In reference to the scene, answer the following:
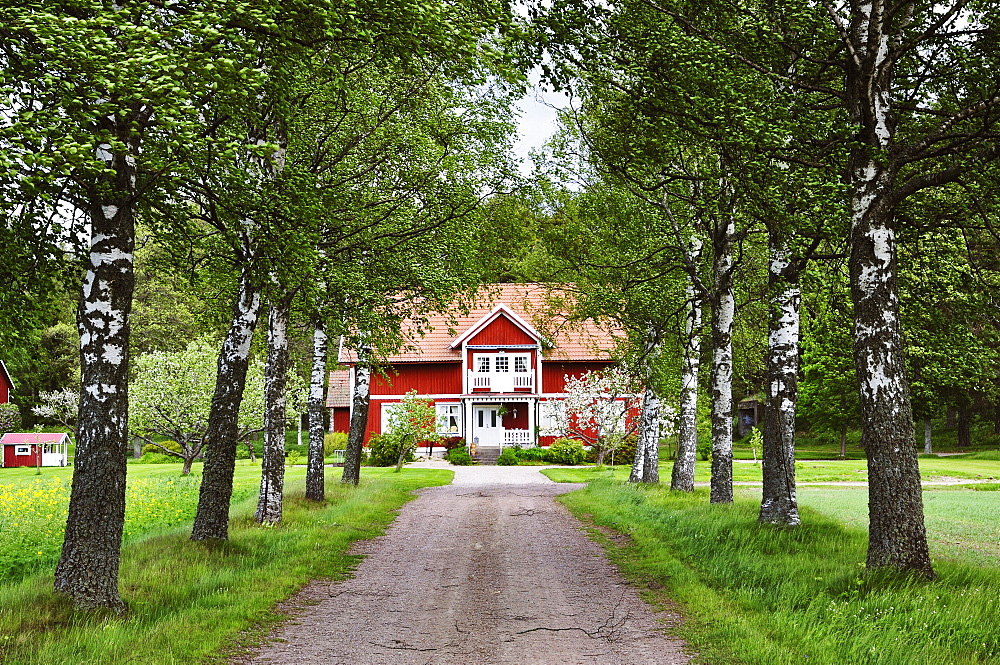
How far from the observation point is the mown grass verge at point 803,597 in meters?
6.58

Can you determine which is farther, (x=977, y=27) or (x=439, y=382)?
(x=439, y=382)

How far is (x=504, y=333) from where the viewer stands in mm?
50281

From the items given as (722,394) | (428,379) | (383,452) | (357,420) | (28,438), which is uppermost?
(428,379)

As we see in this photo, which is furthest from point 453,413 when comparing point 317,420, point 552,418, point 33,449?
point 317,420

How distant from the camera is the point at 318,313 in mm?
12016

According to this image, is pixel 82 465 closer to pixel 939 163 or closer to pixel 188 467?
pixel 939 163

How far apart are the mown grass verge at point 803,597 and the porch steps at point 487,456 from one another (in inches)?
1213

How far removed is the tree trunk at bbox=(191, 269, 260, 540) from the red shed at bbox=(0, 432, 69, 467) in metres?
40.0

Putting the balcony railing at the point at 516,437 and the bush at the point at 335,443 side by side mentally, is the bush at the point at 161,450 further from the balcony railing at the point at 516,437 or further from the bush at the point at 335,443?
the balcony railing at the point at 516,437

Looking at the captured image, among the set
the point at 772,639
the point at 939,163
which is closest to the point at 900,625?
the point at 772,639

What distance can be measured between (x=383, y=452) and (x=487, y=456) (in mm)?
8236

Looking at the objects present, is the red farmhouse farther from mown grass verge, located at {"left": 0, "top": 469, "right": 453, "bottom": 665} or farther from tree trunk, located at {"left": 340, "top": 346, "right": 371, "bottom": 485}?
mown grass verge, located at {"left": 0, "top": 469, "right": 453, "bottom": 665}

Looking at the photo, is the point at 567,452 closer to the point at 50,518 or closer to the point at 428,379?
the point at 428,379

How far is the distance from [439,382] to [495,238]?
31330 mm
